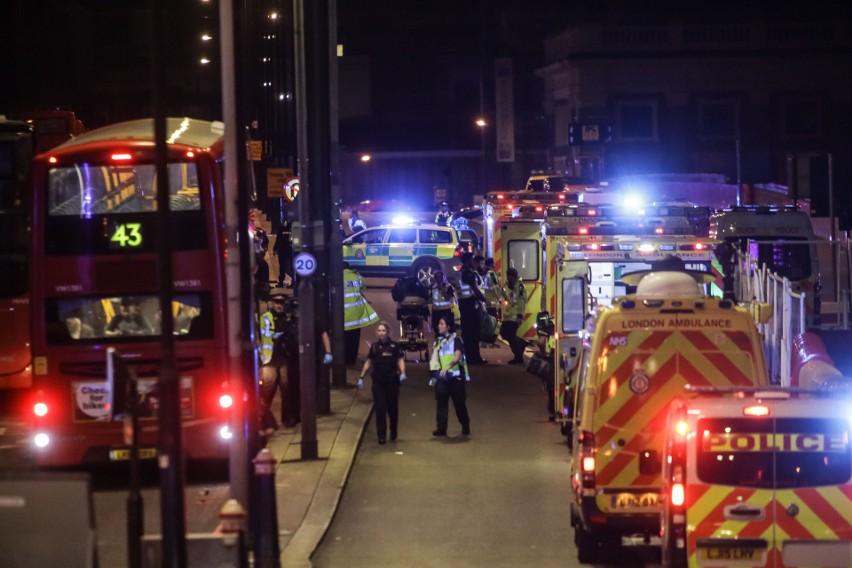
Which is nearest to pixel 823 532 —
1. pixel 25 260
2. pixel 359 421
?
pixel 359 421

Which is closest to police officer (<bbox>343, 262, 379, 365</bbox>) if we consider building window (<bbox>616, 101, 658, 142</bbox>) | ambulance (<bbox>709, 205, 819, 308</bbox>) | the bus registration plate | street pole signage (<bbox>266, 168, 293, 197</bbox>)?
ambulance (<bbox>709, 205, 819, 308</bbox>)

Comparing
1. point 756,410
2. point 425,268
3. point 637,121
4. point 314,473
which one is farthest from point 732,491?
point 637,121

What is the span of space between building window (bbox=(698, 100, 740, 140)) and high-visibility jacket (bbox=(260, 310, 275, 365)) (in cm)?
4409

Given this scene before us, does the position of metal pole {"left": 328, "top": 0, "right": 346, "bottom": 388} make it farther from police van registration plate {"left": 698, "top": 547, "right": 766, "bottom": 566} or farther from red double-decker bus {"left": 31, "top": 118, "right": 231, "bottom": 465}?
police van registration plate {"left": 698, "top": 547, "right": 766, "bottom": 566}

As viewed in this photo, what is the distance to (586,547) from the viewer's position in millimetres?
13234

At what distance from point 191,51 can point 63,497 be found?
5751 cm

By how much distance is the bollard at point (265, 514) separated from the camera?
12.1m

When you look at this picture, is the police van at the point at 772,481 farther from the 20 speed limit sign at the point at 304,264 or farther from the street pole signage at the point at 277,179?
the street pole signage at the point at 277,179

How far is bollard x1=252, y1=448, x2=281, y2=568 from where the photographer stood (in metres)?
12.1

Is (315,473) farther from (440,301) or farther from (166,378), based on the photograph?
(440,301)

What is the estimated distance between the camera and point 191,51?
64.8m

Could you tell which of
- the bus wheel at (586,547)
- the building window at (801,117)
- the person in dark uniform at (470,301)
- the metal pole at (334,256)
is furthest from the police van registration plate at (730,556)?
the building window at (801,117)

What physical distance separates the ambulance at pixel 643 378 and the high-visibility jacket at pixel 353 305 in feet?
42.1

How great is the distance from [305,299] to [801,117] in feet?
160
